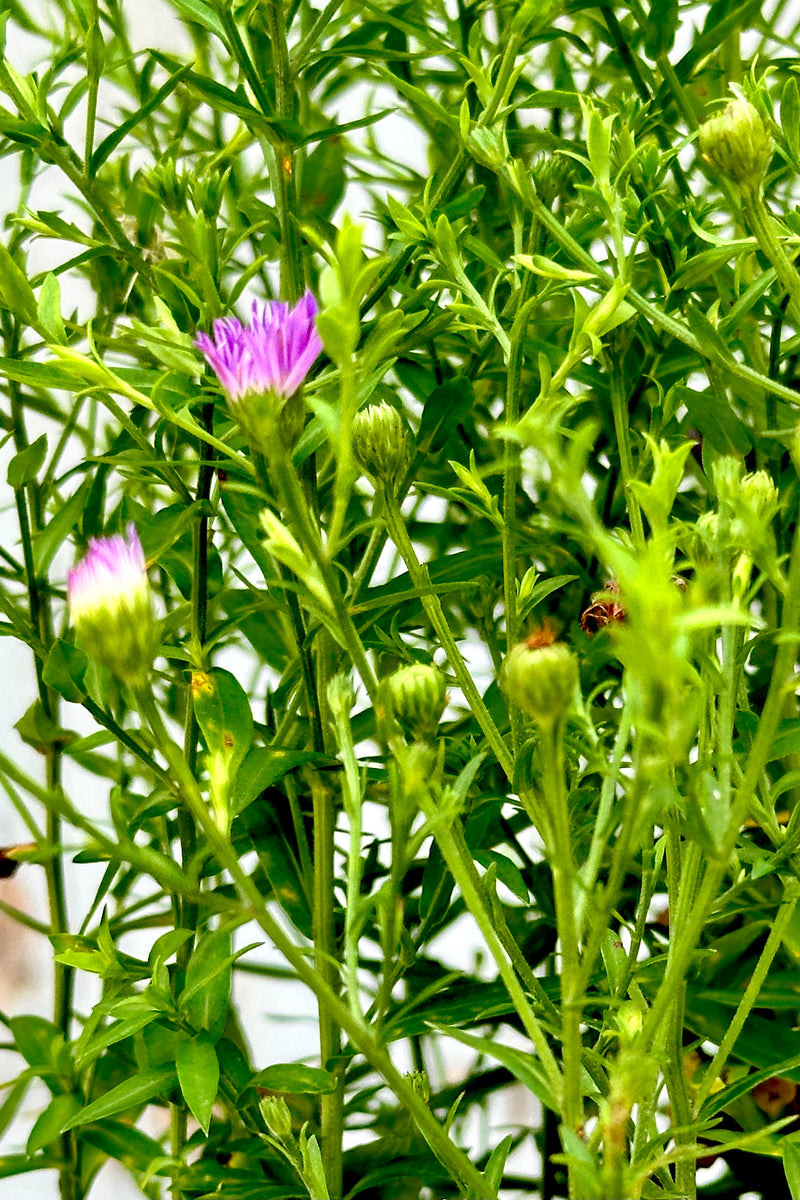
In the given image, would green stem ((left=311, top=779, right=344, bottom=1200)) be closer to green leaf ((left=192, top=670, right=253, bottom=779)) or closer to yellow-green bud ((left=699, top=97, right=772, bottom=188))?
green leaf ((left=192, top=670, right=253, bottom=779))

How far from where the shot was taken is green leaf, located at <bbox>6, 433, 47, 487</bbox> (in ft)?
1.29

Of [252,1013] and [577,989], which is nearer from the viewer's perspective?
[577,989]

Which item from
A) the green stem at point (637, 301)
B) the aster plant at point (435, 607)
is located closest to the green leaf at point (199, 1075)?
the aster plant at point (435, 607)

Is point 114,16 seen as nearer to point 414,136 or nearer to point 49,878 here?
point 49,878

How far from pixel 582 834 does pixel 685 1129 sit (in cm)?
7

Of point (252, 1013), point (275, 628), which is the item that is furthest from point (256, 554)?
point (252, 1013)

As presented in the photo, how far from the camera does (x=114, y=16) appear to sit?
45cm

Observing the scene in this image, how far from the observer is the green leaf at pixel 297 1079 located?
310mm

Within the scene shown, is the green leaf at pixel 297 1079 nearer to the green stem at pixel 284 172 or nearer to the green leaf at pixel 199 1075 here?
the green leaf at pixel 199 1075

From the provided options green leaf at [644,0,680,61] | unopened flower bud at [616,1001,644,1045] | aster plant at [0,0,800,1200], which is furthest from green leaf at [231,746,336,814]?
green leaf at [644,0,680,61]

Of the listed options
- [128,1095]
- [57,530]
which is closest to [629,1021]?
[128,1095]

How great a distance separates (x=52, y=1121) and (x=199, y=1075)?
12cm

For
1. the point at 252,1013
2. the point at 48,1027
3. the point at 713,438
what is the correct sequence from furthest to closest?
the point at 252,1013 → the point at 48,1027 → the point at 713,438

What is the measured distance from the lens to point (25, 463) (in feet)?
1.30
